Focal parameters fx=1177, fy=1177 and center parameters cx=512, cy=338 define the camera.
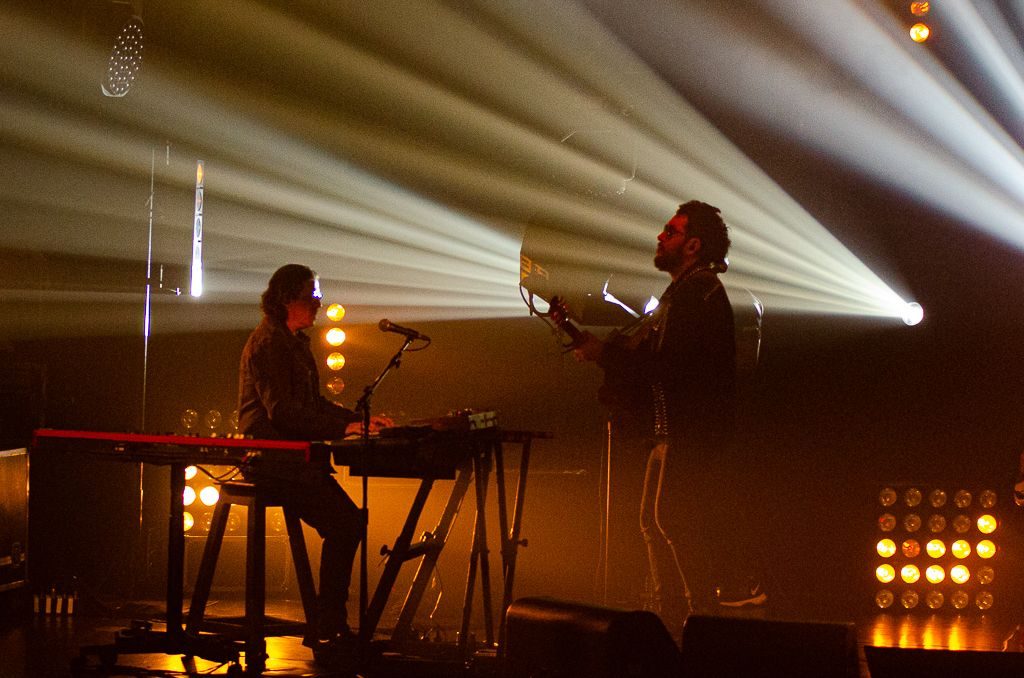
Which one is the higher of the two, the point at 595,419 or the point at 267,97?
the point at 267,97

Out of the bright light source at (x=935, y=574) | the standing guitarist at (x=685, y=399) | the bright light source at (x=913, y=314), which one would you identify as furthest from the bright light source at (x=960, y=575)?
the standing guitarist at (x=685, y=399)

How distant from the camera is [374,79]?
21.7ft

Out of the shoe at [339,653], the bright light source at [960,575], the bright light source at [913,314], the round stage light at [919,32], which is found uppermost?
the round stage light at [919,32]

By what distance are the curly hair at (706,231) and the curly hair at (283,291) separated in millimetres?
1474

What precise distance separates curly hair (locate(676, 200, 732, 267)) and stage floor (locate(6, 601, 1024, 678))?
153cm

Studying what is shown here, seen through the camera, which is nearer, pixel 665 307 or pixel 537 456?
pixel 665 307

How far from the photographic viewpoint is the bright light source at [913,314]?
5.88 m

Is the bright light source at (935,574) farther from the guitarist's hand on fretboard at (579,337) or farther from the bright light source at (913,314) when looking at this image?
the guitarist's hand on fretboard at (579,337)

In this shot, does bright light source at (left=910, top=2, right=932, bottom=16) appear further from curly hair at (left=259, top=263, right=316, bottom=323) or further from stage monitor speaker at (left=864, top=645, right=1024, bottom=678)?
stage monitor speaker at (left=864, top=645, right=1024, bottom=678)

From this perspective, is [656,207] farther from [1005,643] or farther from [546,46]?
[1005,643]

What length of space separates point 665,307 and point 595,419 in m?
1.89

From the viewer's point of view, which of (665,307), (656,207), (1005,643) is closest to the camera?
(665,307)

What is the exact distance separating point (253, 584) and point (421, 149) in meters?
3.46

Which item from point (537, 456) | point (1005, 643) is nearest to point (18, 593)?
point (537, 456)
